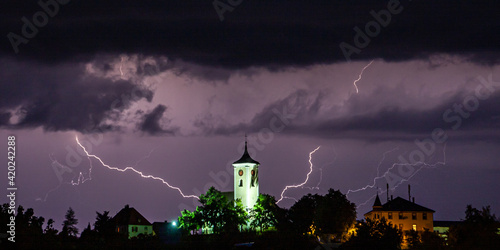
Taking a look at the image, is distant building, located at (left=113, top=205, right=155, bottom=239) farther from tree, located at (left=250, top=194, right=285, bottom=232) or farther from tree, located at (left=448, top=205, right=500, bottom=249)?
tree, located at (left=448, top=205, right=500, bottom=249)

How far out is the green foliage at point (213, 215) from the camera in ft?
412

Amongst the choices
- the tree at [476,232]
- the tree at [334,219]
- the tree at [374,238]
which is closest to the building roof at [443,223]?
the tree at [334,219]

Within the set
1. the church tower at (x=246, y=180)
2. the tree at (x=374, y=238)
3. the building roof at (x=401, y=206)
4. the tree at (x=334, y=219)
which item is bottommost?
the tree at (x=374, y=238)

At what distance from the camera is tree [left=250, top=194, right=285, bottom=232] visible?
419 ft

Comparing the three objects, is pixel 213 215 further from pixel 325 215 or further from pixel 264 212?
pixel 325 215

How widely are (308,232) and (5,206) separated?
164 ft

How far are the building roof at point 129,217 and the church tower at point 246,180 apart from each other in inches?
671

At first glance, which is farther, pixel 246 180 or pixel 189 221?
pixel 246 180

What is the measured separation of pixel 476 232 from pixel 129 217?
84.8 m

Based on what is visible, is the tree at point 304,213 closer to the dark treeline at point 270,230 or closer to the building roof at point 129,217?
the dark treeline at point 270,230

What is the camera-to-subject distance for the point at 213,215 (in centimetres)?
12588

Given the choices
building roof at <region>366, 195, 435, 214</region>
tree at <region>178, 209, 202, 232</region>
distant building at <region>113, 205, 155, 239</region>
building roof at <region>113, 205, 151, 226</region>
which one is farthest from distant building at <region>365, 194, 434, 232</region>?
building roof at <region>113, 205, 151, 226</region>

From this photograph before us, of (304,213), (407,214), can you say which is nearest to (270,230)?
(304,213)

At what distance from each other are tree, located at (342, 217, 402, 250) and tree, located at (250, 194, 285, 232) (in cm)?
4715
